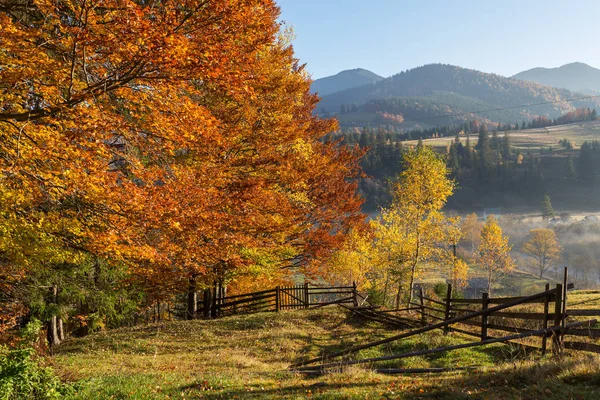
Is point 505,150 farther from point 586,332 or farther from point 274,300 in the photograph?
point 586,332

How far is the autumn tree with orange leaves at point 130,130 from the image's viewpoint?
22.8 ft

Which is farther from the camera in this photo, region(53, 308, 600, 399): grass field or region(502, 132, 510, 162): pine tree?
region(502, 132, 510, 162): pine tree

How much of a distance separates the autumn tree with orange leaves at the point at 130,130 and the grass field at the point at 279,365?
112 inches

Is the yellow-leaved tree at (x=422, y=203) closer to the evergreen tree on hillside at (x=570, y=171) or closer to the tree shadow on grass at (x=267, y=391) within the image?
the tree shadow on grass at (x=267, y=391)

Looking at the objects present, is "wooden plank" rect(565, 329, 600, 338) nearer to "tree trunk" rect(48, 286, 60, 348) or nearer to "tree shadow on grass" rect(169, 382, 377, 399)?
"tree shadow on grass" rect(169, 382, 377, 399)

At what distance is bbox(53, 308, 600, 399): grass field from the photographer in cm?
646

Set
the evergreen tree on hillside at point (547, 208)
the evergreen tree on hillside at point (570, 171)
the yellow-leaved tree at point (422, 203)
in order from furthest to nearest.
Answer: the evergreen tree on hillside at point (570, 171) → the evergreen tree on hillside at point (547, 208) → the yellow-leaved tree at point (422, 203)

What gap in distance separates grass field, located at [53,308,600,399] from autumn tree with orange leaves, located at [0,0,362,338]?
9.35ft

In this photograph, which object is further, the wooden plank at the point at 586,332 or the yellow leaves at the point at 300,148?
the yellow leaves at the point at 300,148

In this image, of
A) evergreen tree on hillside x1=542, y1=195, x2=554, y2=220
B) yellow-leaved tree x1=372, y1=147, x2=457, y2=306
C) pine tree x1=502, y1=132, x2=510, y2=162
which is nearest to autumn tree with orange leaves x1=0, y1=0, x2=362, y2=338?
yellow-leaved tree x1=372, y1=147, x2=457, y2=306

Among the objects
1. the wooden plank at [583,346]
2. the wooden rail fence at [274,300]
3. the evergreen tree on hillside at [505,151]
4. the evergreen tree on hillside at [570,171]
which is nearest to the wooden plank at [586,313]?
the wooden plank at [583,346]

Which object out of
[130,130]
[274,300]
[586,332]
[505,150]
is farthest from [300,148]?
[505,150]

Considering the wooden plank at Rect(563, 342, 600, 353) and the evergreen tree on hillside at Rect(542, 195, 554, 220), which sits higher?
the wooden plank at Rect(563, 342, 600, 353)

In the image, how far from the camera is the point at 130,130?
840cm
